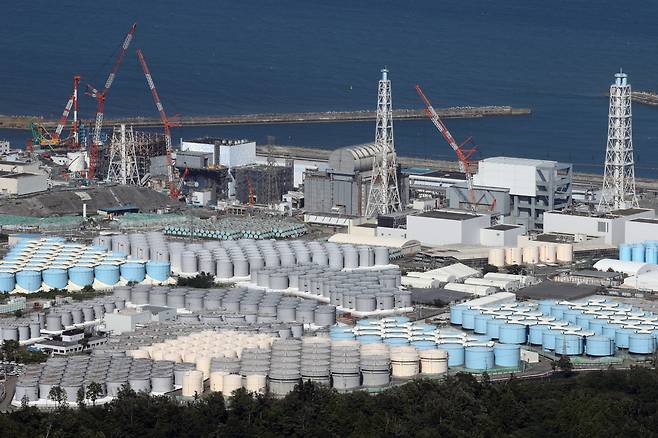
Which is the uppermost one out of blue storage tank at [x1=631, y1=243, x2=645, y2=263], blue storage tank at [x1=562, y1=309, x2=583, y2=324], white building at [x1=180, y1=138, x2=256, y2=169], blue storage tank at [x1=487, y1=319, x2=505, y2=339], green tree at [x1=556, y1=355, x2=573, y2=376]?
white building at [x1=180, y1=138, x2=256, y2=169]

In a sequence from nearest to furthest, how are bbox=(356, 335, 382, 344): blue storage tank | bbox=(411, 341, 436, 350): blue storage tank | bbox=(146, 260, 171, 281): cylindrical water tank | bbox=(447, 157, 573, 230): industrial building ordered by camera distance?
bbox=(411, 341, 436, 350): blue storage tank, bbox=(356, 335, 382, 344): blue storage tank, bbox=(146, 260, 171, 281): cylindrical water tank, bbox=(447, 157, 573, 230): industrial building

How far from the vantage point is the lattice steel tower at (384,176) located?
2870 centimetres

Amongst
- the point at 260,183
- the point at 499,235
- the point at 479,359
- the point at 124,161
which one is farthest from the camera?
the point at 124,161

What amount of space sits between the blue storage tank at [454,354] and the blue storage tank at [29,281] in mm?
5884

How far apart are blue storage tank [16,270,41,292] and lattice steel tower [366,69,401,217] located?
6.83 metres

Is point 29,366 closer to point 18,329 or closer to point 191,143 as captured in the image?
point 18,329

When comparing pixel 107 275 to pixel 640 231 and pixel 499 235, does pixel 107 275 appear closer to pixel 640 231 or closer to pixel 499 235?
pixel 499 235

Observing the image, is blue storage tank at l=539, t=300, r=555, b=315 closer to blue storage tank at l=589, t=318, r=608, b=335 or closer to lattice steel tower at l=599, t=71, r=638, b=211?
blue storage tank at l=589, t=318, r=608, b=335

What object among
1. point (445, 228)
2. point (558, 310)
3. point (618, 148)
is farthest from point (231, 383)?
point (618, 148)

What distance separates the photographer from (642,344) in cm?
2025

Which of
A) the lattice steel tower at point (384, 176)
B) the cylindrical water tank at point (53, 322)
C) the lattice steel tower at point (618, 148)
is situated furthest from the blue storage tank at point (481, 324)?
the lattice steel tower at point (384, 176)

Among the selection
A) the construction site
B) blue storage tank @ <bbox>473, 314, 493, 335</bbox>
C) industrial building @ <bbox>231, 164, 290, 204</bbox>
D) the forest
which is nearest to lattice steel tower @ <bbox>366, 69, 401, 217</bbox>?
the construction site

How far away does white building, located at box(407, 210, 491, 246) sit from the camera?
2669 centimetres

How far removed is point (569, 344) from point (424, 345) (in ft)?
5.06
